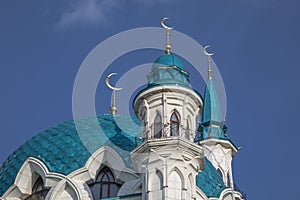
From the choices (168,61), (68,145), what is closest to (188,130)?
(168,61)

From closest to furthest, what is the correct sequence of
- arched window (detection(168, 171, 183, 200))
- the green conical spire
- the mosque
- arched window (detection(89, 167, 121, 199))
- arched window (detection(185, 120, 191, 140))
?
arched window (detection(168, 171, 183, 200)) → the mosque → arched window (detection(185, 120, 191, 140)) → arched window (detection(89, 167, 121, 199)) → the green conical spire

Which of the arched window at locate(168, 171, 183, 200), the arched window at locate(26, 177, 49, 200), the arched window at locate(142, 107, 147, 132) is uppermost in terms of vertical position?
the arched window at locate(142, 107, 147, 132)

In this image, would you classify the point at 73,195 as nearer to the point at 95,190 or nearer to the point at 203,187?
the point at 95,190

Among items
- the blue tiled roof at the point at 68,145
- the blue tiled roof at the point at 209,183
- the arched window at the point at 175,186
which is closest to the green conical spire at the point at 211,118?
the blue tiled roof at the point at 209,183

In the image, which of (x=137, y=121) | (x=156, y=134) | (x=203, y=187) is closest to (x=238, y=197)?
(x=203, y=187)

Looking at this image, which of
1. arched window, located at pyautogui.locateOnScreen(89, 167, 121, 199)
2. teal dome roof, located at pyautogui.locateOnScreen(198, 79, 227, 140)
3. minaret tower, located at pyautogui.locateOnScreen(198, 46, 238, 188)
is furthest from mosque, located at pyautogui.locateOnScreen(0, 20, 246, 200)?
teal dome roof, located at pyautogui.locateOnScreen(198, 79, 227, 140)

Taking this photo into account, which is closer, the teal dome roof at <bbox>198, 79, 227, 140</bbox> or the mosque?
the mosque

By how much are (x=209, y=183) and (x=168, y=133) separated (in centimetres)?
372

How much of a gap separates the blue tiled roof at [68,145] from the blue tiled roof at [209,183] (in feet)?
6.95

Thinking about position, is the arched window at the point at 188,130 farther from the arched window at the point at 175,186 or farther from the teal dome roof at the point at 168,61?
the teal dome roof at the point at 168,61

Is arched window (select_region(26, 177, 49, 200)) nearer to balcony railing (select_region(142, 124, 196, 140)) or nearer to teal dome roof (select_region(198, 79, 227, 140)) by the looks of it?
balcony railing (select_region(142, 124, 196, 140))

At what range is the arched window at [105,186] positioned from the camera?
846 inches

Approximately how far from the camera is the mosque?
748 inches

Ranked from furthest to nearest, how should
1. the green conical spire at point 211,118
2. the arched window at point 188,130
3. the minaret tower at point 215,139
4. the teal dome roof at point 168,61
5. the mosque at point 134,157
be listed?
the green conical spire at point 211,118, the minaret tower at point 215,139, the teal dome roof at point 168,61, the arched window at point 188,130, the mosque at point 134,157
